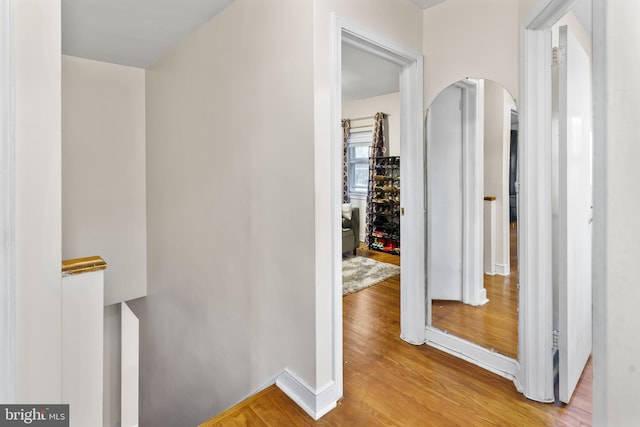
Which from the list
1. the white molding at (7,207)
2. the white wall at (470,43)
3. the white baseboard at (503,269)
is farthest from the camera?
the white baseboard at (503,269)

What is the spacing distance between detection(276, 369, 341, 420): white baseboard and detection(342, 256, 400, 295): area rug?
5.70 feet

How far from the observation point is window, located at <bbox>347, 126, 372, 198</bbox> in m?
6.09

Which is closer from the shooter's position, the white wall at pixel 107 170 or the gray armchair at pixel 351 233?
the white wall at pixel 107 170

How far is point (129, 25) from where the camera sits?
8.53 feet

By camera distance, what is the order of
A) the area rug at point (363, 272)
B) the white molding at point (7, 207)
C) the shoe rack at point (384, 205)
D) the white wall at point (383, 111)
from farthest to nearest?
the white wall at point (383, 111), the shoe rack at point (384, 205), the area rug at point (363, 272), the white molding at point (7, 207)

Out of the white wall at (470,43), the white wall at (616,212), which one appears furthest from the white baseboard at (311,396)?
the white wall at (470,43)

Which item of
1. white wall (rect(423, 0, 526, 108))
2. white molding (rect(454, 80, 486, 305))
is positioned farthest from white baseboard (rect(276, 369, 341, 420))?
white wall (rect(423, 0, 526, 108))

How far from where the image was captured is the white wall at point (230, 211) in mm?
1717

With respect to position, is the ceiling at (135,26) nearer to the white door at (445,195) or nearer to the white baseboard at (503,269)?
the white door at (445,195)

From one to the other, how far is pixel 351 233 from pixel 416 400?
3435 millimetres

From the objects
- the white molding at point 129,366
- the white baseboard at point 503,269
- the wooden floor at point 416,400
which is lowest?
the white molding at point 129,366

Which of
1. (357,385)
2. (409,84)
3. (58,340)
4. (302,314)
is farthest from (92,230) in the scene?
(409,84)

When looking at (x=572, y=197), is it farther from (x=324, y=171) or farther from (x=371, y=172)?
(x=371, y=172)

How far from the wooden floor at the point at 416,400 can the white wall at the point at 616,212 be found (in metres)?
0.90
